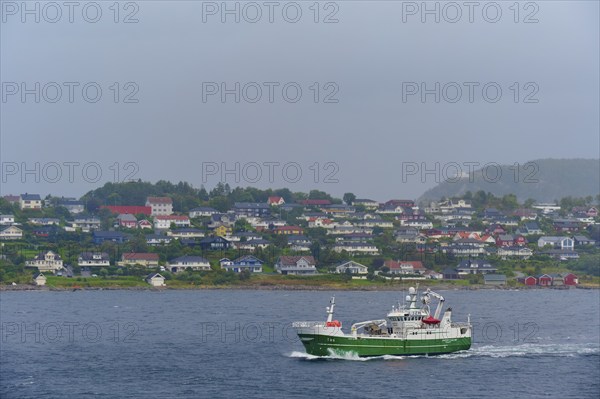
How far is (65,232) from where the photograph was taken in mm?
118875

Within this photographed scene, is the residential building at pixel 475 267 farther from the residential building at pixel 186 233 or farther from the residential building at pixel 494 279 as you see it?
the residential building at pixel 186 233

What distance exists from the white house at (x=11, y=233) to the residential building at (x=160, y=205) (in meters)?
23.2

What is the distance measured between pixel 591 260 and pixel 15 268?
5382 cm

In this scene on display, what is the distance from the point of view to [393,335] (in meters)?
55.9

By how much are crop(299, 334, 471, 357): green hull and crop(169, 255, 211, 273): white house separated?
4892 centimetres

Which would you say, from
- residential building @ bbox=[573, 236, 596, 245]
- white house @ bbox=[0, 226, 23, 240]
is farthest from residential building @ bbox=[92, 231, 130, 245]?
residential building @ bbox=[573, 236, 596, 245]

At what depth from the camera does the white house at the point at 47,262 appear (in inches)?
3912

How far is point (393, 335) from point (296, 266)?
1884 inches

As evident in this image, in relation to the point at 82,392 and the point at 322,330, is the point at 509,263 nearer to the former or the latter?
the point at 322,330

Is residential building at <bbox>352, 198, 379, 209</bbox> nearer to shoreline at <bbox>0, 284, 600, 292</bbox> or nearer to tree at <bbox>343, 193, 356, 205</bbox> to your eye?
tree at <bbox>343, 193, 356, 205</bbox>

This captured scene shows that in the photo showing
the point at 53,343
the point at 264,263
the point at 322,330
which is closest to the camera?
the point at 322,330

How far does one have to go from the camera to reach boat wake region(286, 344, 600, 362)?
179 ft

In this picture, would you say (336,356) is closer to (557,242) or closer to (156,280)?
(156,280)

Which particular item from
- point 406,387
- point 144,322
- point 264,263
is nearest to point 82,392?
point 406,387
